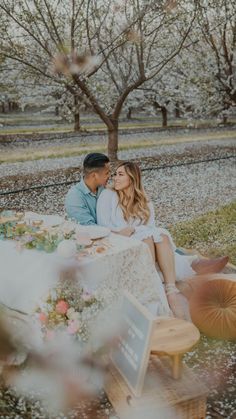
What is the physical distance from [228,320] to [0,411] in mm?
2452

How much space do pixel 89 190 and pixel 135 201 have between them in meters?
0.66

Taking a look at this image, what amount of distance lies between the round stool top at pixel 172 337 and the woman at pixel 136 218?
905mm

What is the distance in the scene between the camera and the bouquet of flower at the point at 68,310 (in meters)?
4.12

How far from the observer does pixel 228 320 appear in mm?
5266

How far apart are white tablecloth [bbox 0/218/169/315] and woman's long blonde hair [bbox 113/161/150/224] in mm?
789

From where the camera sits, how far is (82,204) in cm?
604

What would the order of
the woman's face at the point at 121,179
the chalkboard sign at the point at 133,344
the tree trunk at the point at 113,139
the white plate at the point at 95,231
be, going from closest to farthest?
the chalkboard sign at the point at 133,344
the white plate at the point at 95,231
the woman's face at the point at 121,179
the tree trunk at the point at 113,139

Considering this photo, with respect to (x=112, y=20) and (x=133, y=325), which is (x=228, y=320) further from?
(x=112, y=20)

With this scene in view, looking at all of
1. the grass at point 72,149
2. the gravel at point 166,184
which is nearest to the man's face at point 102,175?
the gravel at point 166,184

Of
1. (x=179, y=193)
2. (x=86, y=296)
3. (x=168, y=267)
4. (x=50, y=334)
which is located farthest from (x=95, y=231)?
(x=179, y=193)

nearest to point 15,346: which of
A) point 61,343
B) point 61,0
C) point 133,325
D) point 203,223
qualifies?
point 61,343

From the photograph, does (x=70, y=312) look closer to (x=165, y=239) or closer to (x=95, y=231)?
(x=95, y=231)

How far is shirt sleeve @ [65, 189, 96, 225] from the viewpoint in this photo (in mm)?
5941

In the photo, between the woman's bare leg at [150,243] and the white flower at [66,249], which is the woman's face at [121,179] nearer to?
the woman's bare leg at [150,243]
